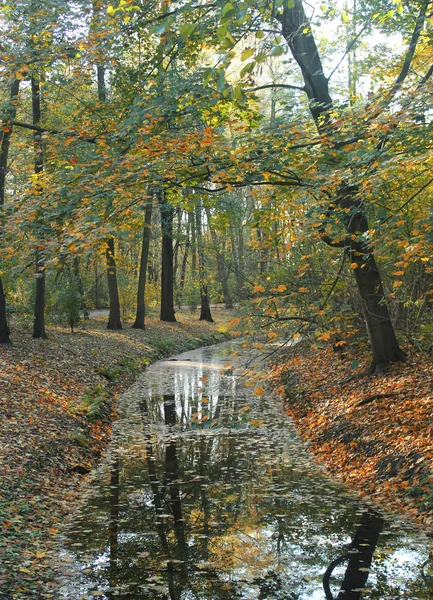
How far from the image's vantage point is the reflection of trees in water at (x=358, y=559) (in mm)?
4977

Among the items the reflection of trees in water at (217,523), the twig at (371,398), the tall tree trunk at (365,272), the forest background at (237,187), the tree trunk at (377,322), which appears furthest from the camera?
the tree trunk at (377,322)

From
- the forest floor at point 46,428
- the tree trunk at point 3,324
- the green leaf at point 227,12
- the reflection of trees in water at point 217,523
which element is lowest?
the reflection of trees in water at point 217,523

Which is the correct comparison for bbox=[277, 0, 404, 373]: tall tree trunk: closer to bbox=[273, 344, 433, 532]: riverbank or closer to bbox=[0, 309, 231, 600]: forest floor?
bbox=[273, 344, 433, 532]: riverbank

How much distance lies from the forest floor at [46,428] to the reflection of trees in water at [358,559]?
8.33 feet

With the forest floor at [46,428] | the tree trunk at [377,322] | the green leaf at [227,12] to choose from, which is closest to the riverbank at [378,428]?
the tree trunk at [377,322]

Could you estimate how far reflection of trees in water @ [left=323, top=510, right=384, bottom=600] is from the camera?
4977 mm

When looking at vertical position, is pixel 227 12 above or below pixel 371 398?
Result: above

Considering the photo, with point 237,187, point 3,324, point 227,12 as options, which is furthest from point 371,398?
point 3,324

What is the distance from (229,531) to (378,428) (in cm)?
328

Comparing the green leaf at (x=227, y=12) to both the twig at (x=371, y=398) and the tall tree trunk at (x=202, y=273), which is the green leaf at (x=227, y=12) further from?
the tall tree trunk at (x=202, y=273)

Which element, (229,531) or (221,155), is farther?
(221,155)

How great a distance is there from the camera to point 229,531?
247 inches

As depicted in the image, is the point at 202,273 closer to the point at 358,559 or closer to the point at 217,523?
the point at 217,523

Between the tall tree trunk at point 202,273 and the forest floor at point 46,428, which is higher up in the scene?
the tall tree trunk at point 202,273
